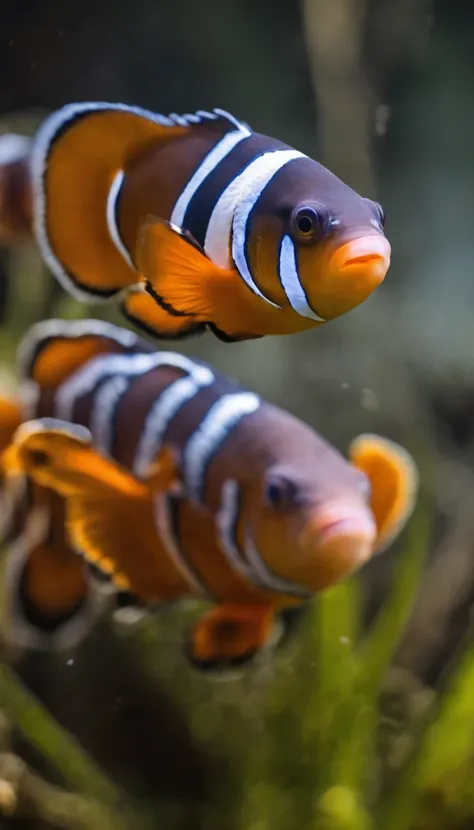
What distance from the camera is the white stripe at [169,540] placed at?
0.99 meters

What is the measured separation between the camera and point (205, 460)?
1016 millimetres

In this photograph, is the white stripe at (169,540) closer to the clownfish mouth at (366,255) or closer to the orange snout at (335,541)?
the orange snout at (335,541)

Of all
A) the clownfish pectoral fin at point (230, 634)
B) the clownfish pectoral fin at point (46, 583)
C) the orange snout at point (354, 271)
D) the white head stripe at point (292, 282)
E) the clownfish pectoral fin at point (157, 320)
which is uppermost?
the orange snout at point (354, 271)

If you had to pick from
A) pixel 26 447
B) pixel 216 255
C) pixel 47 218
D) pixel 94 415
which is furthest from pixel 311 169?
pixel 94 415

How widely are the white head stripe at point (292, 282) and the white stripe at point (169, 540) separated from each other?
52 centimetres

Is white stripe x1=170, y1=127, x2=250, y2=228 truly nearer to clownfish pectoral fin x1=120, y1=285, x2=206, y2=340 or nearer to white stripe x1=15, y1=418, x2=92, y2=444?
clownfish pectoral fin x1=120, y1=285, x2=206, y2=340

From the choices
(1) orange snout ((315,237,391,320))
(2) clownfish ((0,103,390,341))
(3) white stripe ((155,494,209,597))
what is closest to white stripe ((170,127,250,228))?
(2) clownfish ((0,103,390,341))

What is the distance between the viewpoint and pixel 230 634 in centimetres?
107

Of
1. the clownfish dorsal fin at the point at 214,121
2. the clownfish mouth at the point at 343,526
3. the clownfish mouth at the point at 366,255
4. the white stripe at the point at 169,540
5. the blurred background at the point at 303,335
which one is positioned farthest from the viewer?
the blurred background at the point at 303,335

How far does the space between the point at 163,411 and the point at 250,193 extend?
51cm

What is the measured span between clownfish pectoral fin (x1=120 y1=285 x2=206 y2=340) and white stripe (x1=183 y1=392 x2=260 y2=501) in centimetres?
41

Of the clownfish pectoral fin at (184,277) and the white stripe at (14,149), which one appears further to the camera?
the white stripe at (14,149)

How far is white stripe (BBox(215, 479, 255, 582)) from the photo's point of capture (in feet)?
3.31

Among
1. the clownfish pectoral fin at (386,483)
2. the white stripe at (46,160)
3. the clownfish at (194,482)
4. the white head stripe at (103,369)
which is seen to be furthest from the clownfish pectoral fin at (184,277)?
the clownfish pectoral fin at (386,483)
